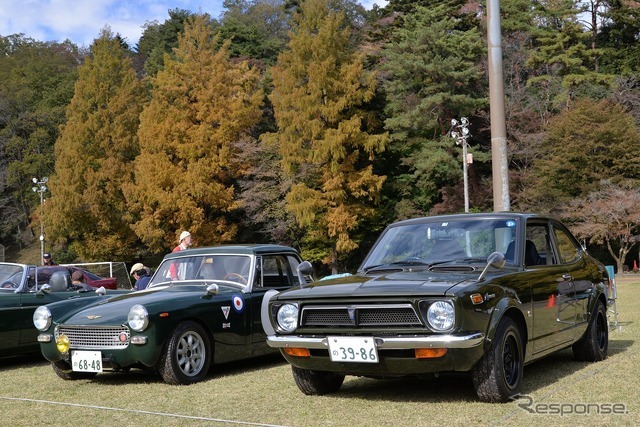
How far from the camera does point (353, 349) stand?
6539mm

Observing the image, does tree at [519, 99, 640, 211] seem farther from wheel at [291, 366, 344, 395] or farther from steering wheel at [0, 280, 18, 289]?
wheel at [291, 366, 344, 395]

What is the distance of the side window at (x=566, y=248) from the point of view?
8684 mm

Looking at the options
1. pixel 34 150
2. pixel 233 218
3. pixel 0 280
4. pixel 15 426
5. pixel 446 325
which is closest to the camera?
pixel 446 325

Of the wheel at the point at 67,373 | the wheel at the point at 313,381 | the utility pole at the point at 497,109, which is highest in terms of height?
the utility pole at the point at 497,109

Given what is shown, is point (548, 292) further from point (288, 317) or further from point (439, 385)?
point (288, 317)

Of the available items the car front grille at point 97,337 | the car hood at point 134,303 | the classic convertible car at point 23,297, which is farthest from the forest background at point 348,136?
the car front grille at point 97,337

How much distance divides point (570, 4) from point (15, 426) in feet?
171

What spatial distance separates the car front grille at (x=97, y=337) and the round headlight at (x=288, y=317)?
2.25m

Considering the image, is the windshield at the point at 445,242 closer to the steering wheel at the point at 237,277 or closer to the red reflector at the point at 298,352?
the red reflector at the point at 298,352

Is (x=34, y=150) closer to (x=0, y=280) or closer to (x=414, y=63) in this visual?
(x=414, y=63)

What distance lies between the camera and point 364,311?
21.6 ft

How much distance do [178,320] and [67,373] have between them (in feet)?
5.62

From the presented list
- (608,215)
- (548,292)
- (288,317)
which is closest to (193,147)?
(608,215)

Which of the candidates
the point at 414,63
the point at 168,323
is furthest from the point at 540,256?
the point at 414,63
